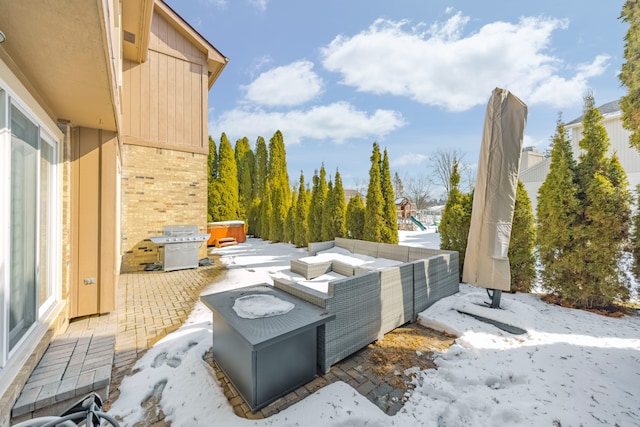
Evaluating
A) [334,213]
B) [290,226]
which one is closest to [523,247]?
[334,213]

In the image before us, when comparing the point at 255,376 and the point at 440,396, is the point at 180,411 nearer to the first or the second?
the point at 255,376

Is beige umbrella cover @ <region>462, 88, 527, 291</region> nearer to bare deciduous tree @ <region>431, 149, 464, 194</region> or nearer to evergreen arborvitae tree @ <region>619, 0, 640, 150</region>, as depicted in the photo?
evergreen arborvitae tree @ <region>619, 0, 640, 150</region>

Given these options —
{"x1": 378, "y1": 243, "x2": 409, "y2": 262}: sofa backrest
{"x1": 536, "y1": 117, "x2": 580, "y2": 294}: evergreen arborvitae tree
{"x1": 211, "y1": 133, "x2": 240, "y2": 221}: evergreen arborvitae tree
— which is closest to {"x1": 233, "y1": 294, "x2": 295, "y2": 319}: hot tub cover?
{"x1": 378, "y1": 243, "x2": 409, "y2": 262}: sofa backrest

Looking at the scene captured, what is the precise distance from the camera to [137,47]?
6.91 metres

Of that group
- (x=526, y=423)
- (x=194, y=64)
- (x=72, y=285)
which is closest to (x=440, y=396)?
(x=526, y=423)

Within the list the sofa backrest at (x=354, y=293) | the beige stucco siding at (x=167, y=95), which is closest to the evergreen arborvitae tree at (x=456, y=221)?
the sofa backrest at (x=354, y=293)

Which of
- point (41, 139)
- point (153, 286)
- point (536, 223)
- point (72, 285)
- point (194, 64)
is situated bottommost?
point (153, 286)

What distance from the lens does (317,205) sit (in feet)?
35.6

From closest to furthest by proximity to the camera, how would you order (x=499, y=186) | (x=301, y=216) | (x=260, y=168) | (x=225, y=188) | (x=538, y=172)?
1. (x=499, y=186)
2. (x=301, y=216)
3. (x=538, y=172)
4. (x=225, y=188)
5. (x=260, y=168)

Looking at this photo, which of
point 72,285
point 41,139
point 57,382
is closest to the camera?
point 57,382

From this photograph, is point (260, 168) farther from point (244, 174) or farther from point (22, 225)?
point (22, 225)

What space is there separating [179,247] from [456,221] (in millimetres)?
7422

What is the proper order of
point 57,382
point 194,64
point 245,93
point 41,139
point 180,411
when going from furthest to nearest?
1. point 245,93
2. point 194,64
3. point 41,139
4. point 57,382
5. point 180,411

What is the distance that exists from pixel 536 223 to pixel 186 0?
10834mm
